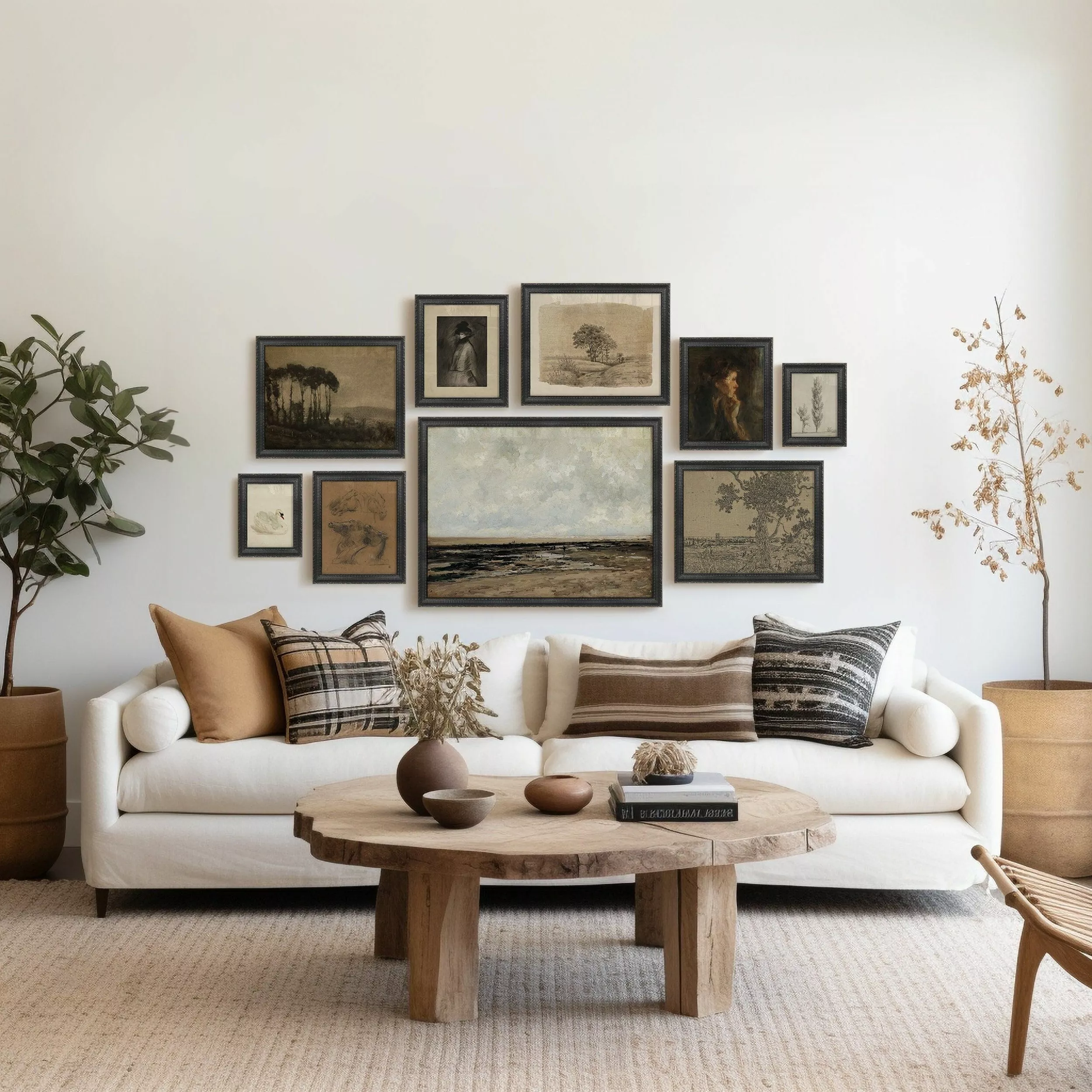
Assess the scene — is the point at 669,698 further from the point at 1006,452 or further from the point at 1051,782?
the point at 1006,452

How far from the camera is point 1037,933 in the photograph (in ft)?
7.80

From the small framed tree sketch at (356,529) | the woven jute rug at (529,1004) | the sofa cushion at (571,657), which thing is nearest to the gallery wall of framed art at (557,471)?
the small framed tree sketch at (356,529)

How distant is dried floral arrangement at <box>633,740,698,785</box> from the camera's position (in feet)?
9.00

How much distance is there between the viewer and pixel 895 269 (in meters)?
4.52

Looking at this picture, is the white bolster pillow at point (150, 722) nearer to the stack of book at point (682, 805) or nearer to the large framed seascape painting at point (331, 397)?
the large framed seascape painting at point (331, 397)

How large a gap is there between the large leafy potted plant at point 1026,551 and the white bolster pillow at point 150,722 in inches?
111

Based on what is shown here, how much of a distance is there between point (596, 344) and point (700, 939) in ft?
8.37

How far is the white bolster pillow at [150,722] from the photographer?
11.6ft

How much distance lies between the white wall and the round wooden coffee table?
186 centimetres

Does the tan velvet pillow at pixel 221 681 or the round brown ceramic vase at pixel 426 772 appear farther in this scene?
the tan velvet pillow at pixel 221 681

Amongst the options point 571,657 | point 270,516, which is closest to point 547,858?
point 571,657

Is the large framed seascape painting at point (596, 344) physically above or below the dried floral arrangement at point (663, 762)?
above

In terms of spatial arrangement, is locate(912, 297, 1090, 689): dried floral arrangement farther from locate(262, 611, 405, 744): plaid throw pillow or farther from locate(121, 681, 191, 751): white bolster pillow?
locate(121, 681, 191, 751): white bolster pillow

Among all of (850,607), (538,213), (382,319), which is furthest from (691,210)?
(850,607)
